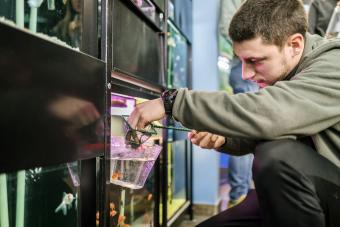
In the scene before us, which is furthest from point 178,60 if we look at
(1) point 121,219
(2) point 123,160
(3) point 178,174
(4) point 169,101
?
(4) point 169,101

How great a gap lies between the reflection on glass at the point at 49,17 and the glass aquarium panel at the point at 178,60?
1.24 m

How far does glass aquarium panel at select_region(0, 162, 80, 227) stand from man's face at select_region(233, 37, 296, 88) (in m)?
0.55

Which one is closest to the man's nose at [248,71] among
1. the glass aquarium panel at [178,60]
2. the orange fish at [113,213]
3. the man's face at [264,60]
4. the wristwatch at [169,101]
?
the man's face at [264,60]

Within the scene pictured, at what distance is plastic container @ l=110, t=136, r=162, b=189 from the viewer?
102 centimetres

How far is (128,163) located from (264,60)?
1.56 ft

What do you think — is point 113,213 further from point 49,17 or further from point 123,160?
point 49,17

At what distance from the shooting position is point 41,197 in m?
1.13

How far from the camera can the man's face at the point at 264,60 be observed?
95 centimetres

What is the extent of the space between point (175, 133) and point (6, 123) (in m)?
1.54

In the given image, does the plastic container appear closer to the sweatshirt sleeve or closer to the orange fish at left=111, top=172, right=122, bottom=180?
the orange fish at left=111, top=172, right=122, bottom=180

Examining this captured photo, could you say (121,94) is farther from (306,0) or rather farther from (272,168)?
(306,0)

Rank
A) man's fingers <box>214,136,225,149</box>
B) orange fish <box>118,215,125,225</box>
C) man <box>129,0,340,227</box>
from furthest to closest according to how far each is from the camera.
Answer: orange fish <box>118,215,125,225</box> → man's fingers <box>214,136,225,149</box> → man <box>129,0,340,227</box>

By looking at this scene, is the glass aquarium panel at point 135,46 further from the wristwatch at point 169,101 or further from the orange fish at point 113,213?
Result: the orange fish at point 113,213

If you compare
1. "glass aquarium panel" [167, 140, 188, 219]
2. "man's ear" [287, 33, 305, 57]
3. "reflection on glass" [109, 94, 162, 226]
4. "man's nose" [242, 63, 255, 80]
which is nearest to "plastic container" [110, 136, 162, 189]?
"reflection on glass" [109, 94, 162, 226]
